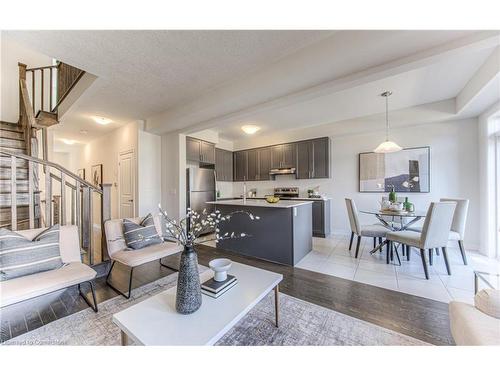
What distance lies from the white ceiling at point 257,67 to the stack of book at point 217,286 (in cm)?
225

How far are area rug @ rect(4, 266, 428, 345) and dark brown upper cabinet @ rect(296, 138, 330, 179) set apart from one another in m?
3.68

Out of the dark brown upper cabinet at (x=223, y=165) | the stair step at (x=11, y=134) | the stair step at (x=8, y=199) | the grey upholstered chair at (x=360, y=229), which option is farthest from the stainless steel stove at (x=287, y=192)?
the stair step at (x=11, y=134)

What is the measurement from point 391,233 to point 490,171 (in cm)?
208

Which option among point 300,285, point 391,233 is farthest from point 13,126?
point 391,233

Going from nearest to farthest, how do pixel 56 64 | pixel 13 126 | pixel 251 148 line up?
pixel 13 126 → pixel 56 64 → pixel 251 148

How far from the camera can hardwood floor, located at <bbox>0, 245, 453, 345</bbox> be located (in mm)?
1676

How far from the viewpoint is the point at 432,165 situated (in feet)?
13.1

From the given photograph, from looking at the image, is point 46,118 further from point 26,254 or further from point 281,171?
point 281,171

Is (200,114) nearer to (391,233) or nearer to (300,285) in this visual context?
(300,285)

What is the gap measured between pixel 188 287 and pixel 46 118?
4986 mm

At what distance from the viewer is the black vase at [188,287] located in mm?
1264

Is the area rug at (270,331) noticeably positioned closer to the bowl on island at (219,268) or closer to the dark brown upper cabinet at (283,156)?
the bowl on island at (219,268)

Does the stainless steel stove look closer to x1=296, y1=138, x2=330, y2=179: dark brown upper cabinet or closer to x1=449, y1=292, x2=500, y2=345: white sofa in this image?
x1=296, y1=138, x2=330, y2=179: dark brown upper cabinet
